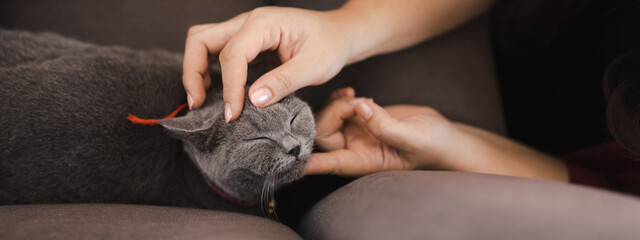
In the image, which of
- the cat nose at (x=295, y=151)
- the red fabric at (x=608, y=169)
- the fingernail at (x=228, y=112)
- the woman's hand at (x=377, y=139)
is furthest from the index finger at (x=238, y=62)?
the red fabric at (x=608, y=169)

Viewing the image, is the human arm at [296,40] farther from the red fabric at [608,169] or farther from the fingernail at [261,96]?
the red fabric at [608,169]

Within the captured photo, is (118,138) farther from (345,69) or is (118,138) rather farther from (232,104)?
(345,69)

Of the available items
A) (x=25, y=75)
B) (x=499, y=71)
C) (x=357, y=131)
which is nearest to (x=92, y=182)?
(x=25, y=75)

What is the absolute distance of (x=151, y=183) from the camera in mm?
892

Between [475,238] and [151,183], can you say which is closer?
[475,238]

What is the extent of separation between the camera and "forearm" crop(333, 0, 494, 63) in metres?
0.99

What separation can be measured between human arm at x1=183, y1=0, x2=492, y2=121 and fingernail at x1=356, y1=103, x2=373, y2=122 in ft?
0.40

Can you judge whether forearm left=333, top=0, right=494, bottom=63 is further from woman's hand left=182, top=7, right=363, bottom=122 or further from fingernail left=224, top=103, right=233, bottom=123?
fingernail left=224, top=103, right=233, bottom=123

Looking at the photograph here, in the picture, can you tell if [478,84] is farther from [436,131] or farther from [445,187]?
[445,187]

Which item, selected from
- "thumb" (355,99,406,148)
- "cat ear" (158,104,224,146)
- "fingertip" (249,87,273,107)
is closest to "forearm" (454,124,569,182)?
"thumb" (355,99,406,148)

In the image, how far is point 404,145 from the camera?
86 cm

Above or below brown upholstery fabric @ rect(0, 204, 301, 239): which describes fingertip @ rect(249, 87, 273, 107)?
above

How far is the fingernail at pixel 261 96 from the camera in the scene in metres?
0.72

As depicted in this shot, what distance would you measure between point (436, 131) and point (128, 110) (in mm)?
831
